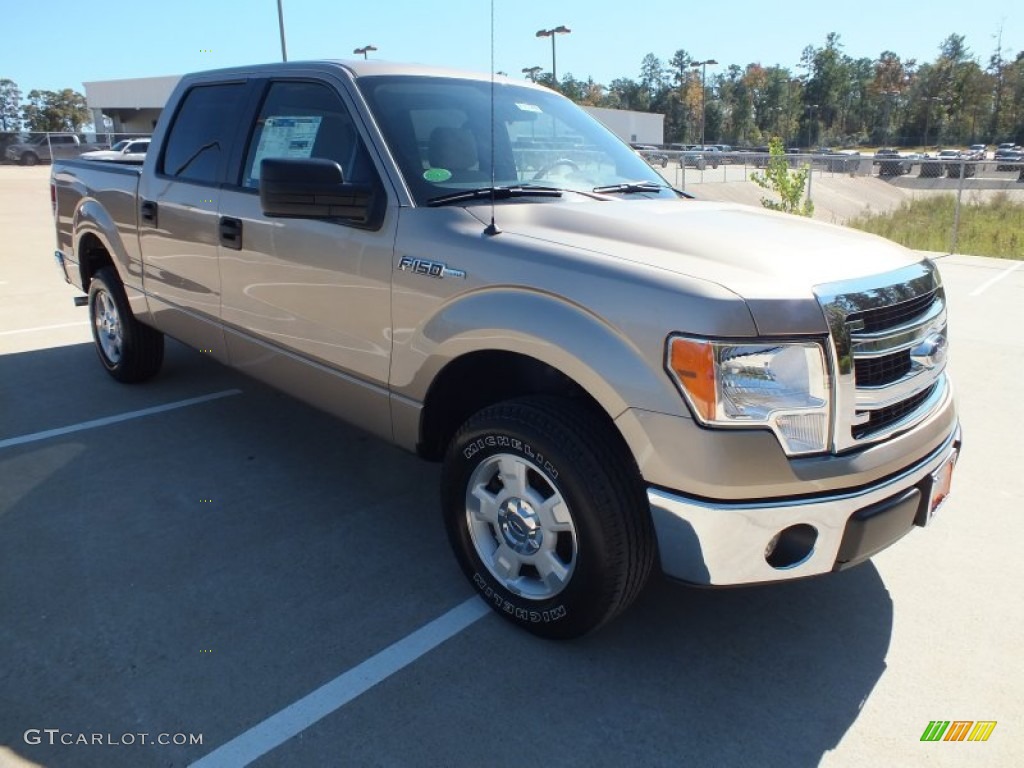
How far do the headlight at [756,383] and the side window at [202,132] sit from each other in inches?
114

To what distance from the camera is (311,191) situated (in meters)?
2.83

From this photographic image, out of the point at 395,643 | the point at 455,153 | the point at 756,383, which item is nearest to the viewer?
the point at 756,383

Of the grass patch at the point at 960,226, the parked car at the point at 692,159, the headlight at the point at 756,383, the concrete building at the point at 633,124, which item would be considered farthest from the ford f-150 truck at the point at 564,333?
the concrete building at the point at 633,124

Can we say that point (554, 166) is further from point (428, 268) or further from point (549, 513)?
point (549, 513)

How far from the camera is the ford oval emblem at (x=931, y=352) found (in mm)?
2568

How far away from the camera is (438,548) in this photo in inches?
133

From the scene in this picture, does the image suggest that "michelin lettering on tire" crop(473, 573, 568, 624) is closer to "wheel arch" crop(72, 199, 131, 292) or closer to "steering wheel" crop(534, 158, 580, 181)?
"steering wheel" crop(534, 158, 580, 181)

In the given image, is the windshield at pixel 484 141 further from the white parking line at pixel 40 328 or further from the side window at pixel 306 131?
the white parking line at pixel 40 328

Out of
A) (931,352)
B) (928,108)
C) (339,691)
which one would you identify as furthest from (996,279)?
(928,108)

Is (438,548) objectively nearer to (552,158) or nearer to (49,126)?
(552,158)

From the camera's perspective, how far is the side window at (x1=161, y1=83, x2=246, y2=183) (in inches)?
160

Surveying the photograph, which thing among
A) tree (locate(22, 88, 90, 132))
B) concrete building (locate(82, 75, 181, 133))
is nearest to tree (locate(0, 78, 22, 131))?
tree (locate(22, 88, 90, 132))

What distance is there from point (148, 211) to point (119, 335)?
116cm

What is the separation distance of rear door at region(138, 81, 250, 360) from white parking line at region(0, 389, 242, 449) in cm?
62
